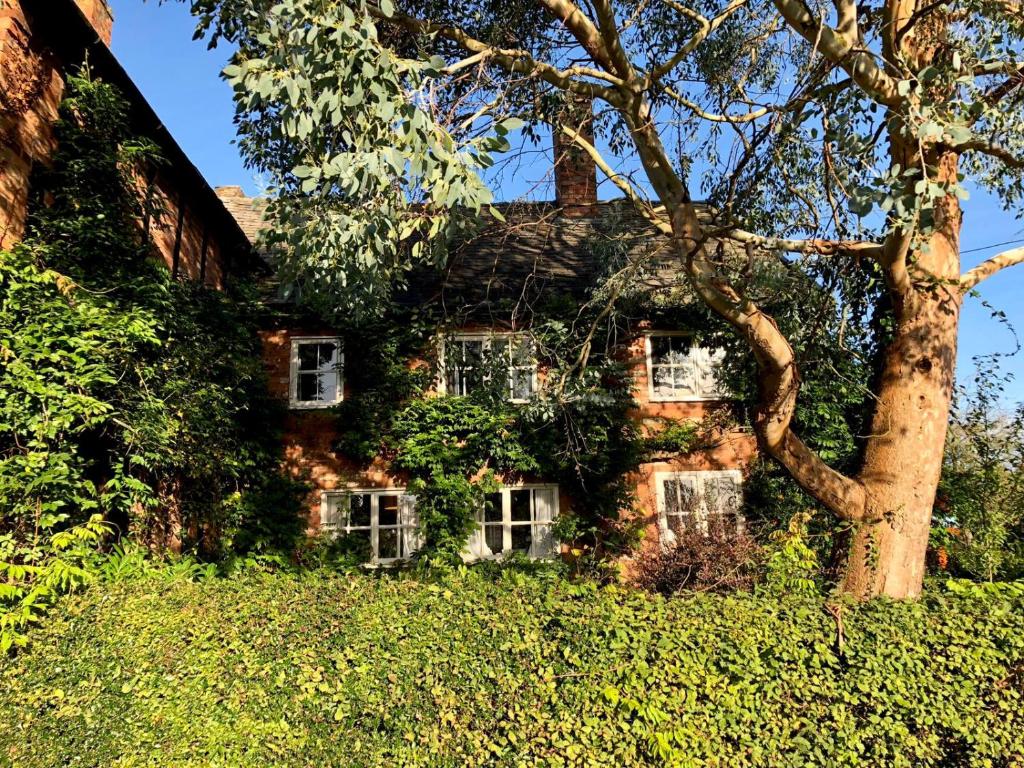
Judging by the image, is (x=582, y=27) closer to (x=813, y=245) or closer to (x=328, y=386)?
(x=813, y=245)

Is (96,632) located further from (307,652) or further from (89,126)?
(89,126)

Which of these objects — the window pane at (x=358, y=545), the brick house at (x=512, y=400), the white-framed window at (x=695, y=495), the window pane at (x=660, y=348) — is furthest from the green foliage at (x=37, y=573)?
the window pane at (x=660, y=348)

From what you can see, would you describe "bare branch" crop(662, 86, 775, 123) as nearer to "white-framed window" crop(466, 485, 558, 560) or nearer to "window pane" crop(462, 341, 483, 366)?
"window pane" crop(462, 341, 483, 366)

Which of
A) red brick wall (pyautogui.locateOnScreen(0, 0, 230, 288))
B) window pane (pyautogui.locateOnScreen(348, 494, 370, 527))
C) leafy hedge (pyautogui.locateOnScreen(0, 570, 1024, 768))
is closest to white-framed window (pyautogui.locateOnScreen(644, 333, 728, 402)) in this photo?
window pane (pyautogui.locateOnScreen(348, 494, 370, 527))

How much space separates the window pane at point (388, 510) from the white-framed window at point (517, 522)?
1.61 metres

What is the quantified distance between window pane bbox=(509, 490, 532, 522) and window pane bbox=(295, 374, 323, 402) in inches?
178

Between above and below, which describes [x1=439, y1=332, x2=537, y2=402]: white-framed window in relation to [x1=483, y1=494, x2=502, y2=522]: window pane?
above

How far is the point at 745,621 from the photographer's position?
506 centimetres

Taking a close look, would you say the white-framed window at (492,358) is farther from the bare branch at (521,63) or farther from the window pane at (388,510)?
the window pane at (388,510)

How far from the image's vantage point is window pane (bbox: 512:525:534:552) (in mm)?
13367

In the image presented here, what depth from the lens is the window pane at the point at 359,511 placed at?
43.7 feet

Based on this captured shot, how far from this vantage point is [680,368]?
46.6 ft

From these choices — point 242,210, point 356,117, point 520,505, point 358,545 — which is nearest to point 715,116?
point 356,117

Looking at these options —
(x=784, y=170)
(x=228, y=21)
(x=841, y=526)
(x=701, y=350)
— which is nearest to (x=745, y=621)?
(x=841, y=526)
